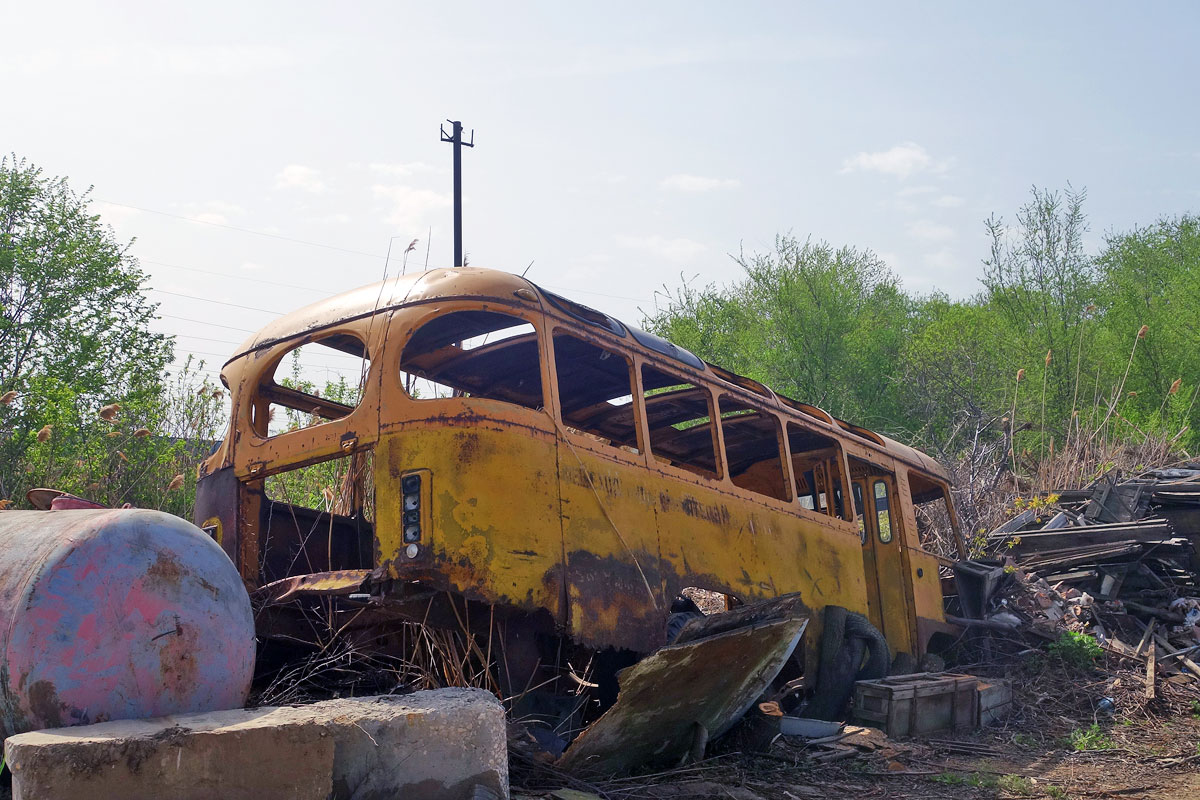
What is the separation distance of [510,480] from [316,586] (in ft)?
3.95

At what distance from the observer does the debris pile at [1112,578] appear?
10031 millimetres

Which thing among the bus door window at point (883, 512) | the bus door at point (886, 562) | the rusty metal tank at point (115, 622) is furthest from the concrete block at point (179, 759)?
the bus door window at point (883, 512)

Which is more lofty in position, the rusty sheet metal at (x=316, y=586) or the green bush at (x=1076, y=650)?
the rusty sheet metal at (x=316, y=586)

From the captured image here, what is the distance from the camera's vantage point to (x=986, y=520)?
14.6 meters

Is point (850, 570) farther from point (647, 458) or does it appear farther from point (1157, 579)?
point (1157, 579)

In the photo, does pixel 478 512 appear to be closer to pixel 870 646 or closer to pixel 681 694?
pixel 681 694

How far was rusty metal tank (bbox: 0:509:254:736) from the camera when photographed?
394cm

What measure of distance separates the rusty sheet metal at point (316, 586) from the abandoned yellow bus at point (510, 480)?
0.01 metres

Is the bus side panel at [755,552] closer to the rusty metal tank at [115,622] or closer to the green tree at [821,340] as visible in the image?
the rusty metal tank at [115,622]

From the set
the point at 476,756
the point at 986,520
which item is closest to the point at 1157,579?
the point at 986,520

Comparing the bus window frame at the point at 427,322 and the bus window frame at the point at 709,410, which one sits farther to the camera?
the bus window frame at the point at 709,410

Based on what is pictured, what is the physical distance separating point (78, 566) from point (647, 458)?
326 cm

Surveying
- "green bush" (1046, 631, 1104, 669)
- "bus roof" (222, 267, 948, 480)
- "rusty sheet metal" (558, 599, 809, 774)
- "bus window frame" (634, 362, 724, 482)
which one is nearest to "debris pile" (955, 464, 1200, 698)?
"green bush" (1046, 631, 1104, 669)

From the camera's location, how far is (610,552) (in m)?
5.69
